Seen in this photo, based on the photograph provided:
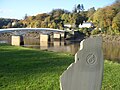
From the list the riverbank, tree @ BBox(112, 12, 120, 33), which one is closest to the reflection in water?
the riverbank

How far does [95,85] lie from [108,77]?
385 centimetres

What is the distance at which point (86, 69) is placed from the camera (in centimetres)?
427

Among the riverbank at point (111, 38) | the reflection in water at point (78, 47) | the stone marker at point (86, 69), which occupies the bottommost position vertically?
the reflection in water at point (78, 47)

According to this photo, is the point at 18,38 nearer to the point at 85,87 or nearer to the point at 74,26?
the point at 74,26

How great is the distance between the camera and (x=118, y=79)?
787 centimetres

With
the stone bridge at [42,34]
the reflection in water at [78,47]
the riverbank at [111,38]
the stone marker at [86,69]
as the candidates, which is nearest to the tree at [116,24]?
the riverbank at [111,38]

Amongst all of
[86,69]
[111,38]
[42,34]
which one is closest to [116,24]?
[111,38]

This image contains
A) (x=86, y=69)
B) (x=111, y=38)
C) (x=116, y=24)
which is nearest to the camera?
(x=86, y=69)

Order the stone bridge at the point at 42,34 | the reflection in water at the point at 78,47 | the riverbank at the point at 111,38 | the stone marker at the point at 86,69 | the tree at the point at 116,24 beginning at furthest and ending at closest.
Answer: the tree at the point at 116,24 < the riverbank at the point at 111,38 < the stone bridge at the point at 42,34 < the reflection in water at the point at 78,47 < the stone marker at the point at 86,69

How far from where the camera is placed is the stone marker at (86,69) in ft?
13.7

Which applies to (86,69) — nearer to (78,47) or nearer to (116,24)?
(78,47)

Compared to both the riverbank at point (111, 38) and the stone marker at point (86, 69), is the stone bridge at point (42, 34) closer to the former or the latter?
Answer: the riverbank at point (111, 38)

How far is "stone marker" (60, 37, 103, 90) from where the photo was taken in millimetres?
4164

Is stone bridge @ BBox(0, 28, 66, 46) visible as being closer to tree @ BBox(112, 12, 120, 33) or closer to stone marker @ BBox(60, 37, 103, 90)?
tree @ BBox(112, 12, 120, 33)
